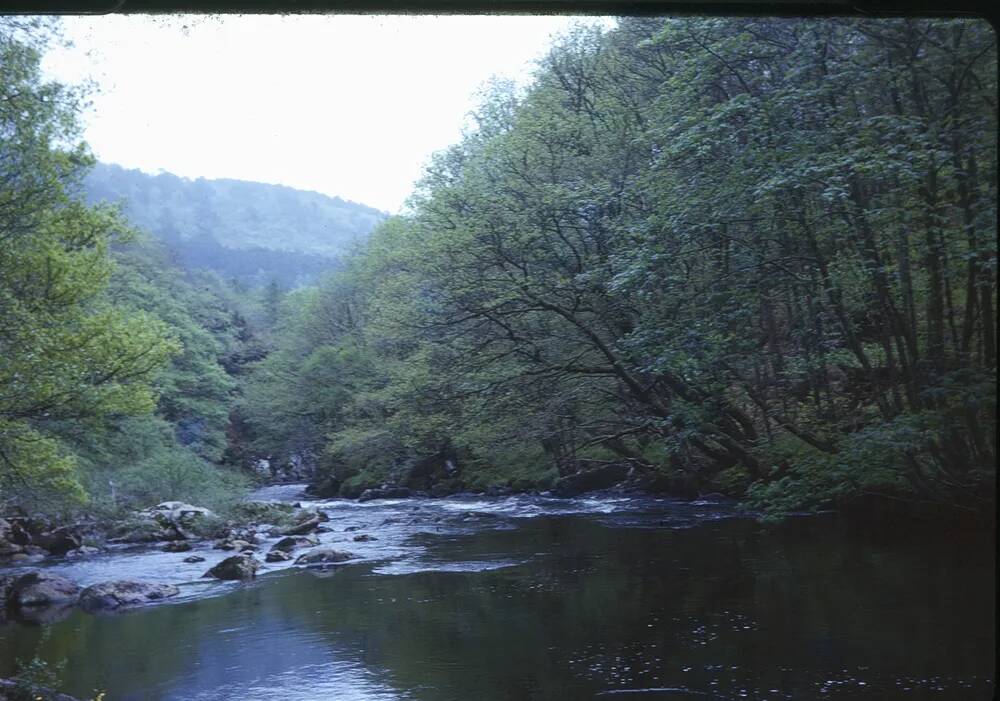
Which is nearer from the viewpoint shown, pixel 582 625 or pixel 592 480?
pixel 582 625

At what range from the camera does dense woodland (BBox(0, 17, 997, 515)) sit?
21.3 feet

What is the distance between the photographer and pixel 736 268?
8.57 meters

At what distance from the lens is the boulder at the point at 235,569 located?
9.18 meters

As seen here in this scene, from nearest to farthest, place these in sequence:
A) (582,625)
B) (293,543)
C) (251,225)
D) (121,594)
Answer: (582,625) → (121,594) → (293,543) → (251,225)

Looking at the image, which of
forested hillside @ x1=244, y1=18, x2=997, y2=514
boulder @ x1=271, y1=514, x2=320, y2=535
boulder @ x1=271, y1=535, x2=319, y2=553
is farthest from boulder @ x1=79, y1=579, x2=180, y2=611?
forested hillside @ x1=244, y1=18, x2=997, y2=514

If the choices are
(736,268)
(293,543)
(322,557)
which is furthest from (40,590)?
(736,268)

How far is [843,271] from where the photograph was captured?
25.4ft

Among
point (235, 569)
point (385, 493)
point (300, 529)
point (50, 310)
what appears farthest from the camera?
point (385, 493)

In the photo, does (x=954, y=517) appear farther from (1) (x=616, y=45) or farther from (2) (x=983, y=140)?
(1) (x=616, y=45)

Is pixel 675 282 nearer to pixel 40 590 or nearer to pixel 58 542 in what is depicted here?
pixel 40 590

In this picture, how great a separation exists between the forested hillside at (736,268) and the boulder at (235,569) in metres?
3.98

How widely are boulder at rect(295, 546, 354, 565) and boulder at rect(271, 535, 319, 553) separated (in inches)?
35.2

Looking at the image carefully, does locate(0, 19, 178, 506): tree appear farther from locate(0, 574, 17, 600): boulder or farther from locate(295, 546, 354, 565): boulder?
locate(295, 546, 354, 565): boulder

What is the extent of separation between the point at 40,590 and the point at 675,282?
23.5ft
